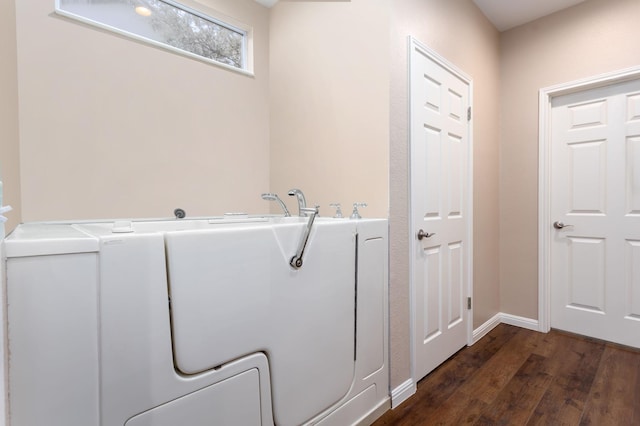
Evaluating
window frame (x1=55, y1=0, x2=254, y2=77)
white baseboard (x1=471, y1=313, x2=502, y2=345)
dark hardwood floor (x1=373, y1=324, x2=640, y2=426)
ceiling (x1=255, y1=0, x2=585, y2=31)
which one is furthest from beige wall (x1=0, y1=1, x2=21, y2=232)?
white baseboard (x1=471, y1=313, x2=502, y2=345)

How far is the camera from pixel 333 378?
1.38m

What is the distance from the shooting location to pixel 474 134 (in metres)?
2.47

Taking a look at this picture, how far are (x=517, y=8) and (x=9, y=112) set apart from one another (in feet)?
11.4

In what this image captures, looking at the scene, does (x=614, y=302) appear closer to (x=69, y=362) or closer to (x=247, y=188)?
(x=247, y=188)

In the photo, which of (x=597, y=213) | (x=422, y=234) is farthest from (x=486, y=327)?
(x=422, y=234)

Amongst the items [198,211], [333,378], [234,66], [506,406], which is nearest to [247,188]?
[198,211]

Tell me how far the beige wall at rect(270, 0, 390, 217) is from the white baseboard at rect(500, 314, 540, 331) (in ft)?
6.62

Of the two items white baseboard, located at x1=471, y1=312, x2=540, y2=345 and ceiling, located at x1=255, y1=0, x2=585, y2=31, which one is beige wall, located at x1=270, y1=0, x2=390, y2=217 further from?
white baseboard, located at x1=471, y1=312, x2=540, y2=345

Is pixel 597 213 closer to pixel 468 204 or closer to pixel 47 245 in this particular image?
pixel 468 204

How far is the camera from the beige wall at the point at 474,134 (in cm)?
172

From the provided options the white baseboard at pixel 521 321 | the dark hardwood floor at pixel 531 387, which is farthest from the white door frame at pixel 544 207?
the dark hardwood floor at pixel 531 387

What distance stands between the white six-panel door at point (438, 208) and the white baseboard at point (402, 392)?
9 centimetres

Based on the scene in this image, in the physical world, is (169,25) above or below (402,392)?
above

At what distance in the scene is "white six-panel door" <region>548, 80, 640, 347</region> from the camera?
2279mm
